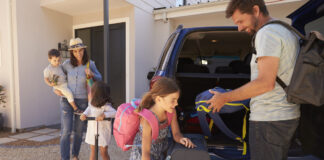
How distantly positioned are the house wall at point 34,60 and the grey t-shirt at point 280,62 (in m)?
5.39

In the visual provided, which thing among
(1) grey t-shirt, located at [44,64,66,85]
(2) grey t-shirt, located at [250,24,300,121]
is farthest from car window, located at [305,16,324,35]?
(1) grey t-shirt, located at [44,64,66,85]

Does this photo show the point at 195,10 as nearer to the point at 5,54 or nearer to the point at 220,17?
the point at 220,17

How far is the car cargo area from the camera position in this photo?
2.34m

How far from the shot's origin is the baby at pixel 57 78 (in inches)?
107

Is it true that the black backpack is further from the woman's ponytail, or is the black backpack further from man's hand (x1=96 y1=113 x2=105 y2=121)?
man's hand (x1=96 y1=113 x2=105 y2=121)

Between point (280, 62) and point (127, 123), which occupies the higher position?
point (280, 62)

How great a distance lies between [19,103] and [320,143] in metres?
5.68

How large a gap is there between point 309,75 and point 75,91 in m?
2.61

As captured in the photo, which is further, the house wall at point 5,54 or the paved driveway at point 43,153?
A: the house wall at point 5,54

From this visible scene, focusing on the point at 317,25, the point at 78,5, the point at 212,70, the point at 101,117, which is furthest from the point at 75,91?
the point at 78,5

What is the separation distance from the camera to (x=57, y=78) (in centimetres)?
276

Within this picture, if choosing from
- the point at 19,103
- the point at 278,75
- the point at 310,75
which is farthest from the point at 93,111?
the point at 19,103

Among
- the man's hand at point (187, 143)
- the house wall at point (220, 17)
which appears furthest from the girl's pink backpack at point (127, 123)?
the house wall at point (220, 17)

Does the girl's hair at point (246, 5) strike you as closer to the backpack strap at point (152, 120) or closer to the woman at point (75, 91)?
the backpack strap at point (152, 120)
